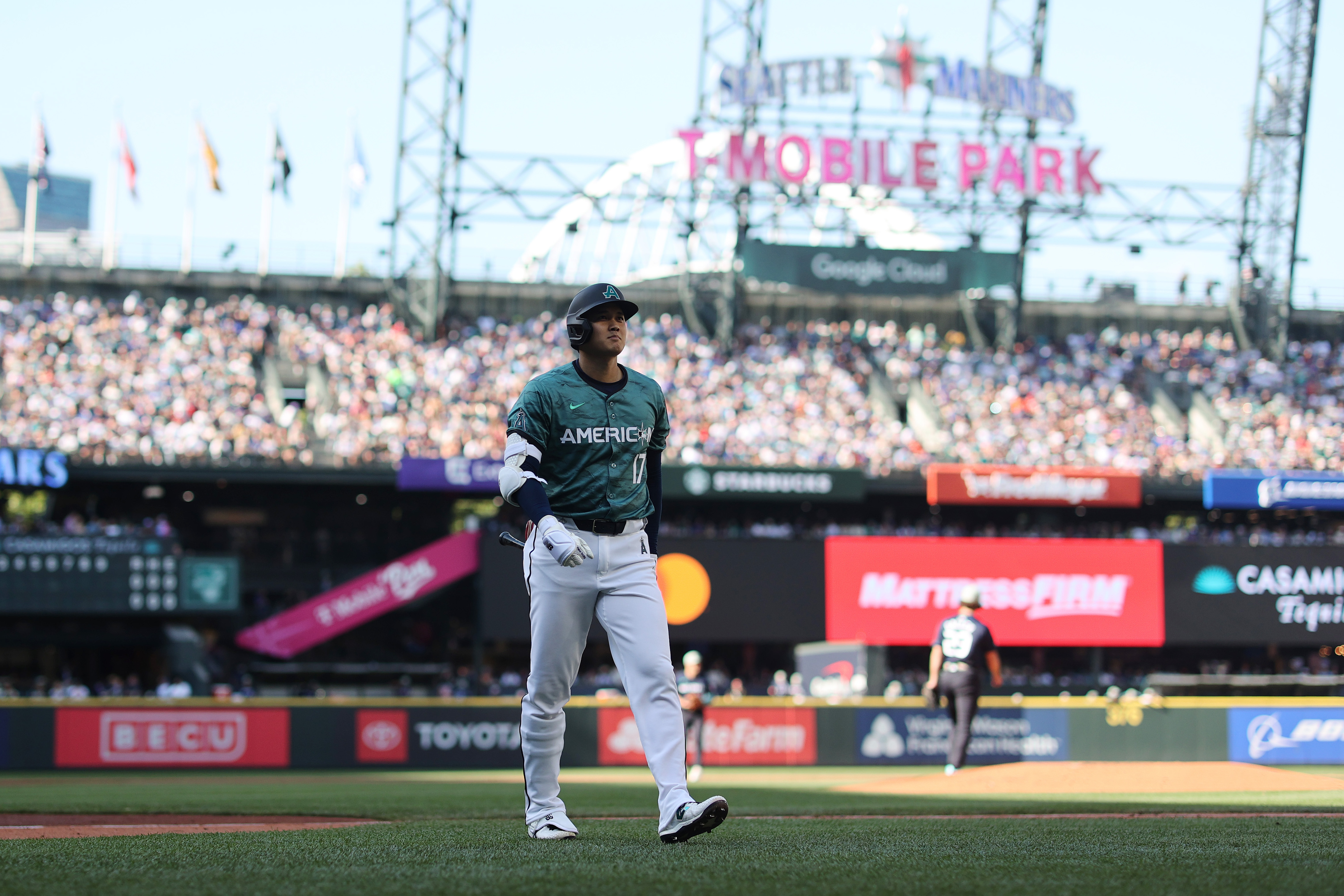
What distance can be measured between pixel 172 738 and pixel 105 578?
699 centimetres

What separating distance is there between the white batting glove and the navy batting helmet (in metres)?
0.77

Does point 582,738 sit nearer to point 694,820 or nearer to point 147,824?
point 147,824

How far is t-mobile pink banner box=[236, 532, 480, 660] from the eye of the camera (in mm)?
27656

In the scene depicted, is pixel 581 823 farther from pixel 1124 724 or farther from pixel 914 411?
pixel 914 411

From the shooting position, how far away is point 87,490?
30.4 meters

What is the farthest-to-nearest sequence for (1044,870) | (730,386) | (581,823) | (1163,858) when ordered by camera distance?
(730,386) < (581,823) < (1163,858) < (1044,870)

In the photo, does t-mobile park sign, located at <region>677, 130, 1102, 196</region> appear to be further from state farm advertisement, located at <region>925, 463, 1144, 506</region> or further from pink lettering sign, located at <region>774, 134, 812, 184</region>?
state farm advertisement, located at <region>925, 463, 1144, 506</region>

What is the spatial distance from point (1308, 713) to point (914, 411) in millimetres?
13082

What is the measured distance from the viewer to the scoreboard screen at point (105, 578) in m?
26.1

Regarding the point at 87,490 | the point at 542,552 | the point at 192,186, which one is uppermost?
the point at 192,186

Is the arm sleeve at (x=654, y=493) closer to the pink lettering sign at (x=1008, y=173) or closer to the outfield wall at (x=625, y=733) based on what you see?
the outfield wall at (x=625, y=733)

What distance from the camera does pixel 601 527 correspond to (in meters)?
5.65

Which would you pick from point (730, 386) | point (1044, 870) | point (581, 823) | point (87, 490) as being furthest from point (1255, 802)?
point (87, 490)

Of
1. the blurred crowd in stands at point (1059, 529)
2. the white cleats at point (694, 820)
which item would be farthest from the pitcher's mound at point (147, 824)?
the blurred crowd in stands at point (1059, 529)
